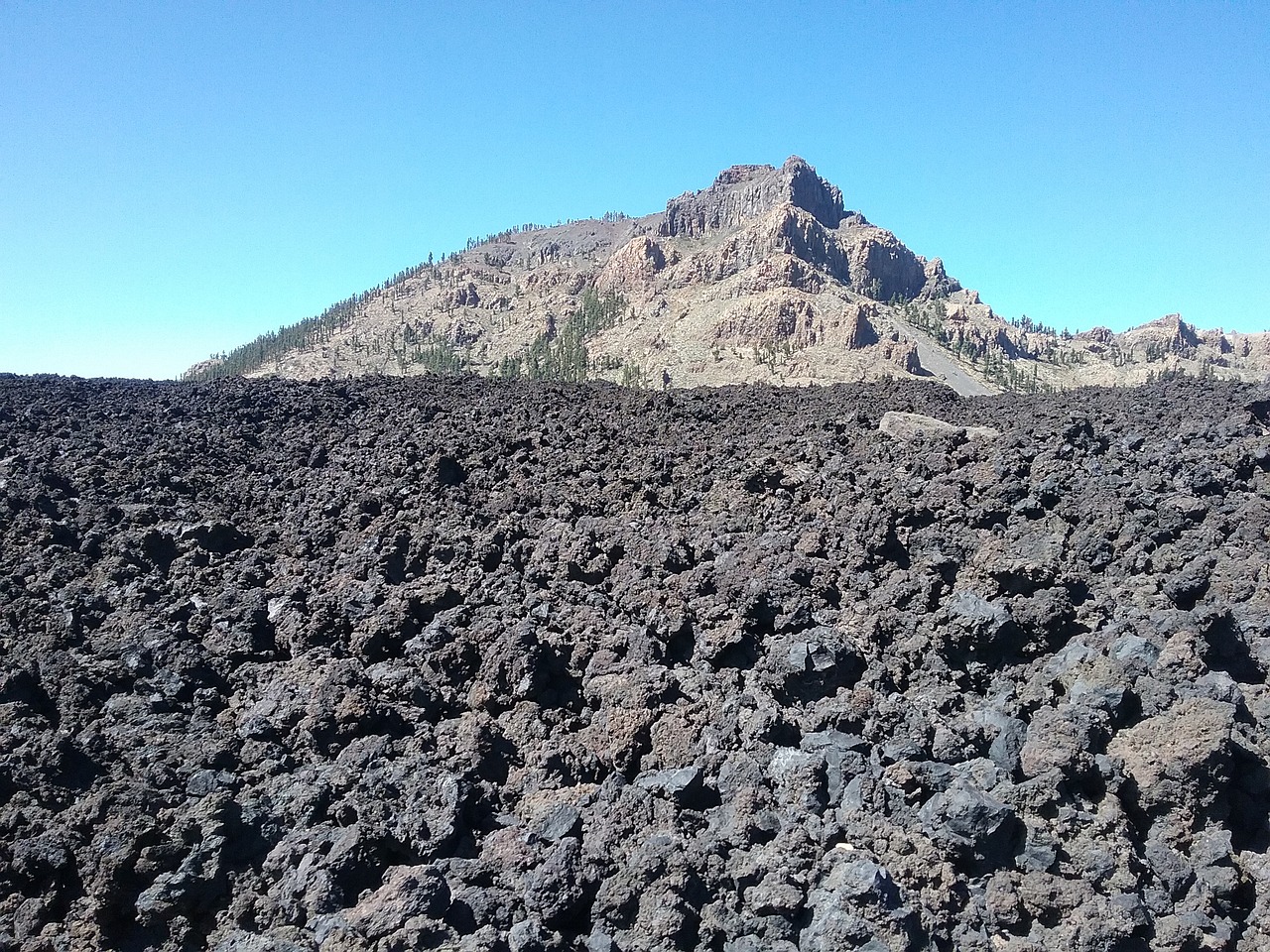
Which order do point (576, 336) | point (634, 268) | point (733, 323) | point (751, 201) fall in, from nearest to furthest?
point (733, 323) → point (576, 336) → point (634, 268) → point (751, 201)

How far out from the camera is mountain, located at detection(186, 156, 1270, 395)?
85.8 m

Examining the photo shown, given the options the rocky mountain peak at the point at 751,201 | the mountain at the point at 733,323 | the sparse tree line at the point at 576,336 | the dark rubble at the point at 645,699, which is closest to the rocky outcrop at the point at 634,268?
the mountain at the point at 733,323

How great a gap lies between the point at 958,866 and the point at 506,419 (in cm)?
1089

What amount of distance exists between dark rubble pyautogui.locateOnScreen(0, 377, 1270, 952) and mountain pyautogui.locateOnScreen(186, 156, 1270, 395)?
57.7 m

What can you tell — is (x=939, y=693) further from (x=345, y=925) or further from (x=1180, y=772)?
(x=345, y=925)

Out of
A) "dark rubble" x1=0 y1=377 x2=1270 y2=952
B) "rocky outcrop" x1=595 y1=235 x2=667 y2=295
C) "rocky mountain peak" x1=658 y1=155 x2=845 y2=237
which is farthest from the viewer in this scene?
"rocky mountain peak" x1=658 y1=155 x2=845 y2=237

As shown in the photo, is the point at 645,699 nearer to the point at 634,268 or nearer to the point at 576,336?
the point at 576,336

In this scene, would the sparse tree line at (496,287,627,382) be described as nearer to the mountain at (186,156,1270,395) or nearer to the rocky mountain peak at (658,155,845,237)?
the mountain at (186,156,1270,395)

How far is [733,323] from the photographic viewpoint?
91.2 meters

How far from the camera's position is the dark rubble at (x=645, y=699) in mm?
4461

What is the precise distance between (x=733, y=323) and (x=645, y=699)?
88031mm

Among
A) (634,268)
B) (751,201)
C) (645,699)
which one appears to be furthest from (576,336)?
(645,699)

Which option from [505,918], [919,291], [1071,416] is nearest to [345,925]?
[505,918]

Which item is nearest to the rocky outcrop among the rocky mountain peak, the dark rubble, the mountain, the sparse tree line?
the mountain
